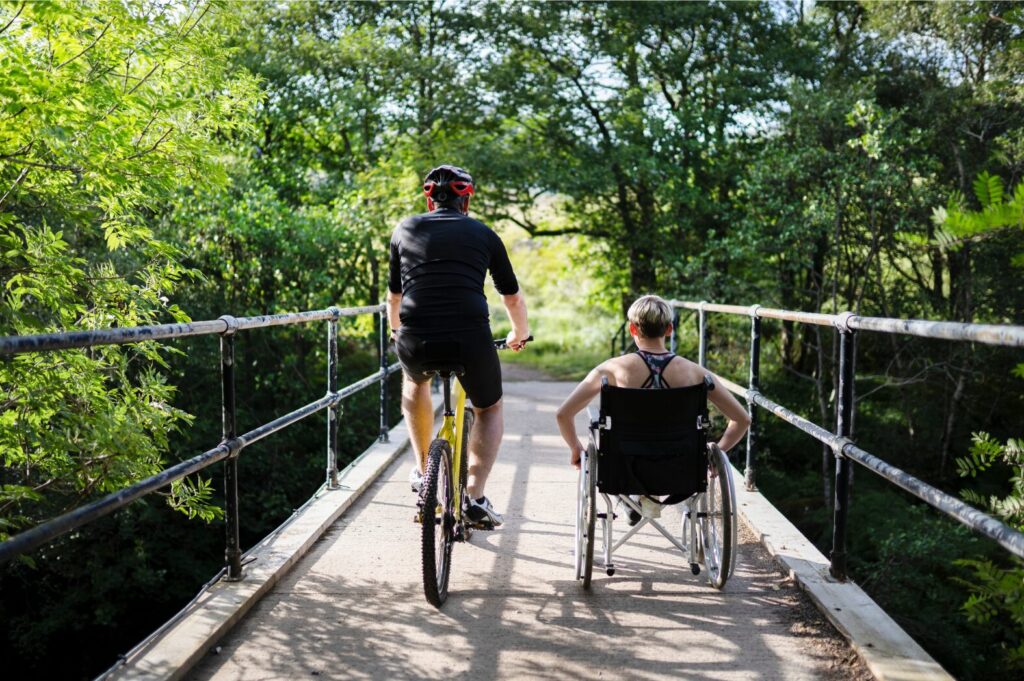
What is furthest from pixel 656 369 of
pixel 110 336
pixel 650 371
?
pixel 110 336

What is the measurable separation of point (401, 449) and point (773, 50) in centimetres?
1253

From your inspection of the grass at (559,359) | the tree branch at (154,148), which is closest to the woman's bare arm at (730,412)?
the tree branch at (154,148)

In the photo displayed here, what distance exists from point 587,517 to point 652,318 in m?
0.91

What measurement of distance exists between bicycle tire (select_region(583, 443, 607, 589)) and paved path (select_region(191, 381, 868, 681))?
106 millimetres

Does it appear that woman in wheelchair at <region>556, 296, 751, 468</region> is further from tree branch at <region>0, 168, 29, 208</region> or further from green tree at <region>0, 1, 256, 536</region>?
tree branch at <region>0, 168, 29, 208</region>

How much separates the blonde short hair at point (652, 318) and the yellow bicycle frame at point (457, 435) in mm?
867

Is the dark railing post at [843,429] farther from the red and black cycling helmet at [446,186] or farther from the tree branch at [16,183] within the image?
the tree branch at [16,183]

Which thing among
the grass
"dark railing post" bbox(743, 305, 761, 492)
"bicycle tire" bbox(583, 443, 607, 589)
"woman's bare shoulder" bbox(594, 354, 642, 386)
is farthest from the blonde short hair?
the grass

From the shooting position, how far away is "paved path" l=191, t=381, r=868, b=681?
3184mm

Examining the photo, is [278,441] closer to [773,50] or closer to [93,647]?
[93,647]

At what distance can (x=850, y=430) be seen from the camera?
378cm

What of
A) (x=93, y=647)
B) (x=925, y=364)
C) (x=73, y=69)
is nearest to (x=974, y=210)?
(x=73, y=69)

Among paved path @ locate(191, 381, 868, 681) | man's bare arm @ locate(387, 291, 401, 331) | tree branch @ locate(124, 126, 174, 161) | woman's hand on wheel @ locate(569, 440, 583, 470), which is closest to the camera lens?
paved path @ locate(191, 381, 868, 681)

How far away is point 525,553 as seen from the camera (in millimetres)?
4609
